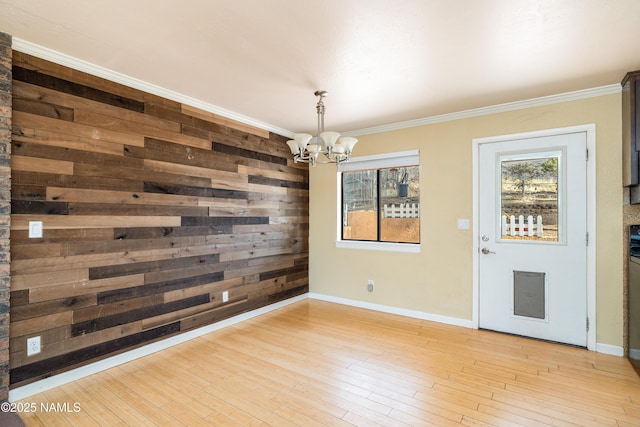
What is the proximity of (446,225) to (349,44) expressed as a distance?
7.99 feet

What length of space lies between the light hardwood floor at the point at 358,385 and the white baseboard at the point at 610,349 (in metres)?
0.10

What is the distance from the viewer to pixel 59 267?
2.37 meters

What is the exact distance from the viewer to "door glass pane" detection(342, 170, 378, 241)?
4527 millimetres

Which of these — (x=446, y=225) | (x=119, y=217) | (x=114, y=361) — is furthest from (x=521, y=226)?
(x=114, y=361)

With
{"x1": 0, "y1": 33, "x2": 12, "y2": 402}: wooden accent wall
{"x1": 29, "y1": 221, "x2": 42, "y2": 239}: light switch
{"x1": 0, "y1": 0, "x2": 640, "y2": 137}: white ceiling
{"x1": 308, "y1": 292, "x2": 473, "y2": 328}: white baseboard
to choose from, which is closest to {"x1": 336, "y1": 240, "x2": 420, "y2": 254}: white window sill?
{"x1": 308, "y1": 292, "x2": 473, "y2": 328}: white baseboard

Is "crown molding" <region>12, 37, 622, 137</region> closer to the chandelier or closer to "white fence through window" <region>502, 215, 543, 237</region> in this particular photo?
"white fence through window" <region>502, 215, 543, 237</region>

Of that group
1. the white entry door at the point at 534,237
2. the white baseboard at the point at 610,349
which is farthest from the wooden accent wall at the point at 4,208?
the white baseboard at the point at 610,349

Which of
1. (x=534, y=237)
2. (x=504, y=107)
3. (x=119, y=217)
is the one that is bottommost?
(x=534, y=237)

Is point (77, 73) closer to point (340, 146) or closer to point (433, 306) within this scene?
point (340, 146)

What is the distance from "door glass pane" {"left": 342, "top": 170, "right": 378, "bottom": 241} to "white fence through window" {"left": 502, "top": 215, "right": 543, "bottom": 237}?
5.35 feet

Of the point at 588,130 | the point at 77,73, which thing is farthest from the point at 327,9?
the point at 588,130

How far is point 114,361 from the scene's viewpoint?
269cm

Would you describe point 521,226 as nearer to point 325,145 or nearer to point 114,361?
point 325,145

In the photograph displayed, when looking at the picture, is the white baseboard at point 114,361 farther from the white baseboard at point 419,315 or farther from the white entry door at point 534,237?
the white entry door at point 534,237
